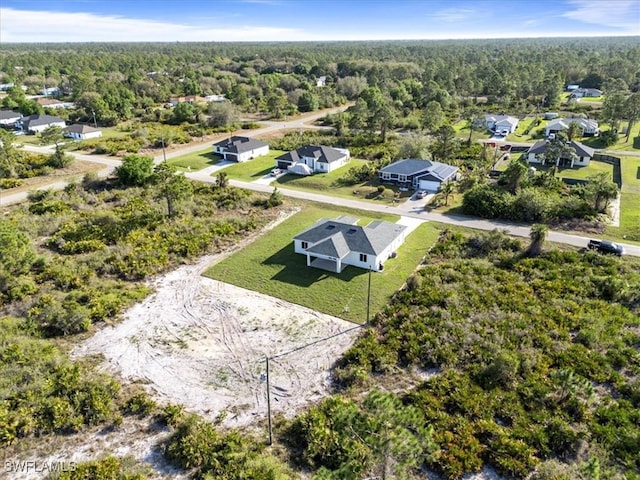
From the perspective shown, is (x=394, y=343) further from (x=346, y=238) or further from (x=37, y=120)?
(x=37, y=120)

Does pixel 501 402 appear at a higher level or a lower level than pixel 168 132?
lower

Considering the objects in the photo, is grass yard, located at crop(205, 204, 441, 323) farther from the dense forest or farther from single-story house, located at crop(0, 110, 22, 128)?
single-story house, located at crop(0, 110, 22, 128)

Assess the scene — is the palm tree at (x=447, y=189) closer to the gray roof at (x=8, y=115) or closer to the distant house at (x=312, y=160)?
the distant house at (x=312, y=160)

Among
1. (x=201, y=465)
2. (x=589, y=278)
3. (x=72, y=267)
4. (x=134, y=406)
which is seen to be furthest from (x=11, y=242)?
(x=589, y=278)

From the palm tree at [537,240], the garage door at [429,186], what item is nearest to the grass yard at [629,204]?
the palm tree at [537,240]

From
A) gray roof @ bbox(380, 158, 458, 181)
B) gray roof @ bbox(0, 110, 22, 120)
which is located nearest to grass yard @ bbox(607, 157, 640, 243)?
gray roof @ bbox(380, 158, 458, 181)

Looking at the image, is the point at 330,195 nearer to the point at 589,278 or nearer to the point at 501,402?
A: the point at 589,278
